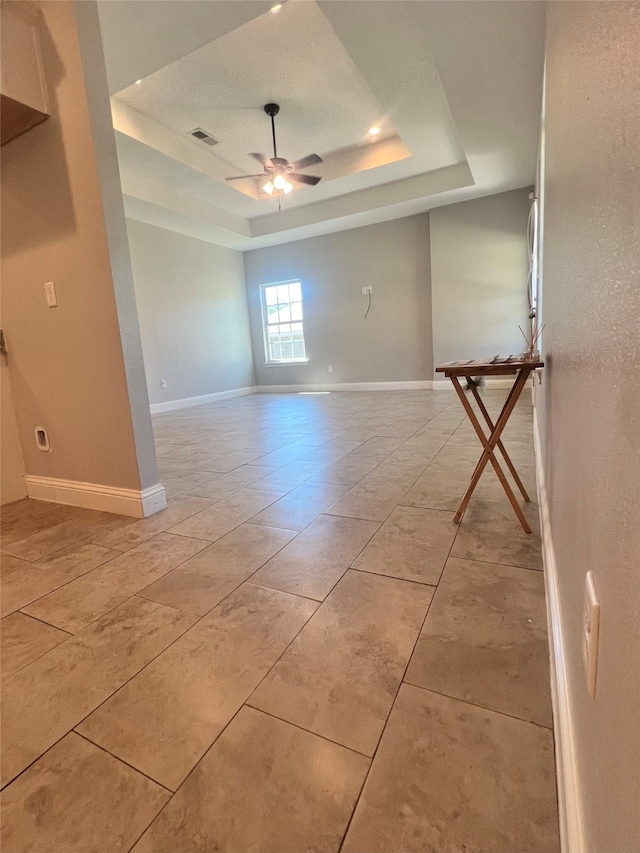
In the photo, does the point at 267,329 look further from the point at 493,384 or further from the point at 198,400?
the point at 493,384

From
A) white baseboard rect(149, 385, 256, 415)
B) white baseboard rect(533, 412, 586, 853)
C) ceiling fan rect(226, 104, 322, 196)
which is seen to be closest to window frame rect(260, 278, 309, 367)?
white baseboard rect(149, 385, 256, 415)

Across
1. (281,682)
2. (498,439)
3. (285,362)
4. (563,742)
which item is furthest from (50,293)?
(285,362)

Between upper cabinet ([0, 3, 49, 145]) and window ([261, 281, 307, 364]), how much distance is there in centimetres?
565

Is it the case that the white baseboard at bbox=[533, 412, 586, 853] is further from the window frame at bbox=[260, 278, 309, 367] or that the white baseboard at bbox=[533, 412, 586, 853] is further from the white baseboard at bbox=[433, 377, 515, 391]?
the window frame at bbox=[260, 278, 309, 367]

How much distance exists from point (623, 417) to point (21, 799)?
1175 millimetres

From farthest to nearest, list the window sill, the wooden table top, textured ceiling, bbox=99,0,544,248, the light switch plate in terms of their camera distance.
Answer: the window sill, textured ceiling, bbox=99,0,544,248, the light switch plate, the wooden table top

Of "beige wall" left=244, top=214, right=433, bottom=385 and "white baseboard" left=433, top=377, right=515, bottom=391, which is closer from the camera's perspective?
"white baseboard" left=433, top=377, right=515, bottom=391

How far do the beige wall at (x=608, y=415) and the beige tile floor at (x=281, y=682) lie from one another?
0.83ft

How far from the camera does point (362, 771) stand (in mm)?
737


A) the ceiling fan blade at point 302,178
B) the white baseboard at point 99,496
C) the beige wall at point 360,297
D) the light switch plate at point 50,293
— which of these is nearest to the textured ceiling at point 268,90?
the ceiling fan blade at point 302,178

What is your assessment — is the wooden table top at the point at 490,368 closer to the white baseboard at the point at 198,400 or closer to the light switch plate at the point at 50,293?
the light switch plate at the point at 50,293

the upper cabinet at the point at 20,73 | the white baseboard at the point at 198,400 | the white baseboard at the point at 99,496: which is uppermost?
the upper cabinet at the point at 20,73

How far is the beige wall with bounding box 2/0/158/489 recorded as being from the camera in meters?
1.78

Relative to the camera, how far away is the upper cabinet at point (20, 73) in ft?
5.55
